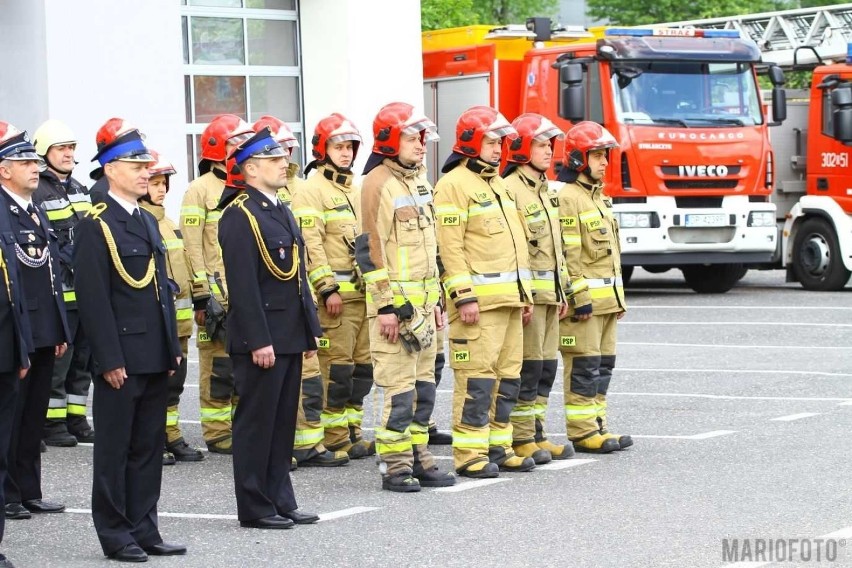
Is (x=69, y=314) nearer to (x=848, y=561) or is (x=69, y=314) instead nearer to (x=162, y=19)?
(x=848, y=561)

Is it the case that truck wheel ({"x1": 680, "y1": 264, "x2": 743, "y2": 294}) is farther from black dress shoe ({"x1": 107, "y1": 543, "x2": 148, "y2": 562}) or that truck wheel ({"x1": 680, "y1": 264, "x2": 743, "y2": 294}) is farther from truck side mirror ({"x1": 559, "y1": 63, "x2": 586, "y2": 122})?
black dress shoe ({"x1": 107, "y1": 543, "x2": 148, "y2": 562})

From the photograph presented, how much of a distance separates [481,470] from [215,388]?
2.14 m

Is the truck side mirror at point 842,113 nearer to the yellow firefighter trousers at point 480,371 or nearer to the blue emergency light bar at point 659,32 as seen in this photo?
the blue emergency light bar at point 659,32

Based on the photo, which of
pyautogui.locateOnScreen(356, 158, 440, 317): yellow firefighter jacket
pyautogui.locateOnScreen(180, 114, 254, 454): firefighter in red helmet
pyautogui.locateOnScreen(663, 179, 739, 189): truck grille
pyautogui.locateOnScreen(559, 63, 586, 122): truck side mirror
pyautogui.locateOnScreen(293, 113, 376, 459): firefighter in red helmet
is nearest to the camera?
pyautogui.locateOnScreen(356, 158, 440, 317): yellow firefighter jacket

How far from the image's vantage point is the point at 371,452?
33.9 feet

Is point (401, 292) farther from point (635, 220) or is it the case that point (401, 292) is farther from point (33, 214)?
point (635, 220)

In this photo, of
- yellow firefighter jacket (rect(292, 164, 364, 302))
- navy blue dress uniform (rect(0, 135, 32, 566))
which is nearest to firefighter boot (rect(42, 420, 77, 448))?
yellow firefighter jacket (rect(292, 164, 364, 302))

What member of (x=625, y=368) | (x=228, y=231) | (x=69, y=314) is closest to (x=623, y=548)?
(x=228, y=231)

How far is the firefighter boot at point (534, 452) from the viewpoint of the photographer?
9.77m

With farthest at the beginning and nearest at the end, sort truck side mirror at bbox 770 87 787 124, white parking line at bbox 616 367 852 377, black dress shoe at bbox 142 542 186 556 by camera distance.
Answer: truck side mirror at bbox 770 87 787 124 < white parking line at bbox 616 367 852 377 < black dress shoe at bbox 142 542 186 556

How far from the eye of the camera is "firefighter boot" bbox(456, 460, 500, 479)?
9312 mm

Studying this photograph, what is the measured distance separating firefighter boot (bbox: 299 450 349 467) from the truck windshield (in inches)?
414

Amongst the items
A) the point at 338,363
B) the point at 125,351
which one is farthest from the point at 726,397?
the point at 125,351

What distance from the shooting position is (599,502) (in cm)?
848
